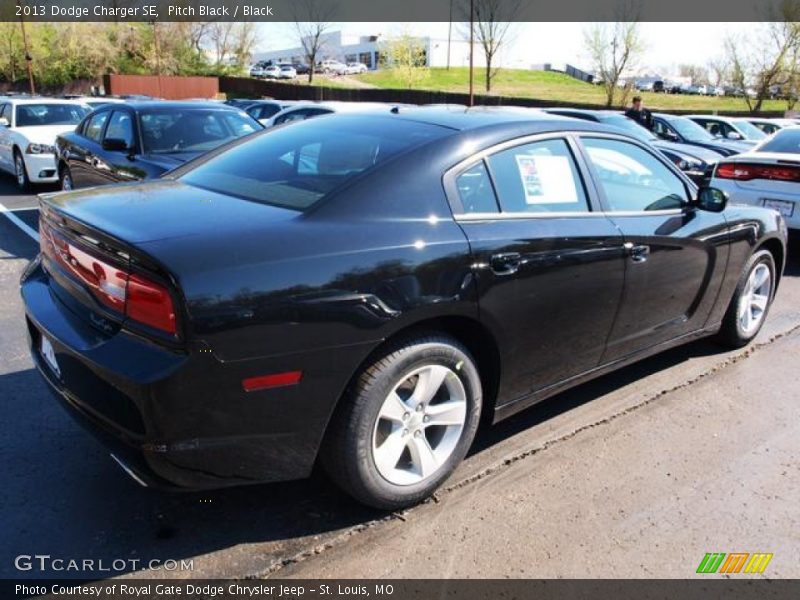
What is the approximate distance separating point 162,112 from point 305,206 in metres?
5.44

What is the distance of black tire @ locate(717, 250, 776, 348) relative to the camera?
4.52 metres

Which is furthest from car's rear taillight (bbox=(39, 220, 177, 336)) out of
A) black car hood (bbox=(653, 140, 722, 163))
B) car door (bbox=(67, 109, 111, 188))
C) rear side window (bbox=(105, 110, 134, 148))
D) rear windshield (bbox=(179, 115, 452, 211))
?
black car hood (bbox=(653, 140, 722, 163))

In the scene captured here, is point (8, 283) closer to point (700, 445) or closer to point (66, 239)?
point (66, 239)

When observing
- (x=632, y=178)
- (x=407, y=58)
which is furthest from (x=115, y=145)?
(x=407, y=58)

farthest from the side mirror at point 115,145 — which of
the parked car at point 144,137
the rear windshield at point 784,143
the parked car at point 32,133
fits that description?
the rear windshield at point 784,143

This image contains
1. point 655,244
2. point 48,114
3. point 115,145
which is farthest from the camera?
point 48,114

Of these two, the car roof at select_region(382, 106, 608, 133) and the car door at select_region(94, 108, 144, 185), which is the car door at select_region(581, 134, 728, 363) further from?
the car door at select_region(94, 108, 144, 185)

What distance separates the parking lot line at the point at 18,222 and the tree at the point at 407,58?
1849 inches

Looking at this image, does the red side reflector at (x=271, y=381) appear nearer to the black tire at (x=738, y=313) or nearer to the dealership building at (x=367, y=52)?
the black tire at (x=738, y=313)

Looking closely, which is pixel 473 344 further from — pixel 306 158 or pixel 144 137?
pixel 144 137

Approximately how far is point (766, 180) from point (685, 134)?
771cm

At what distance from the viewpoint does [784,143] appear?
8070mm

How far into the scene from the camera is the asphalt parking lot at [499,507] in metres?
2.51

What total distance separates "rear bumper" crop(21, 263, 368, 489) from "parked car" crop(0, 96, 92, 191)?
9.66 metres
